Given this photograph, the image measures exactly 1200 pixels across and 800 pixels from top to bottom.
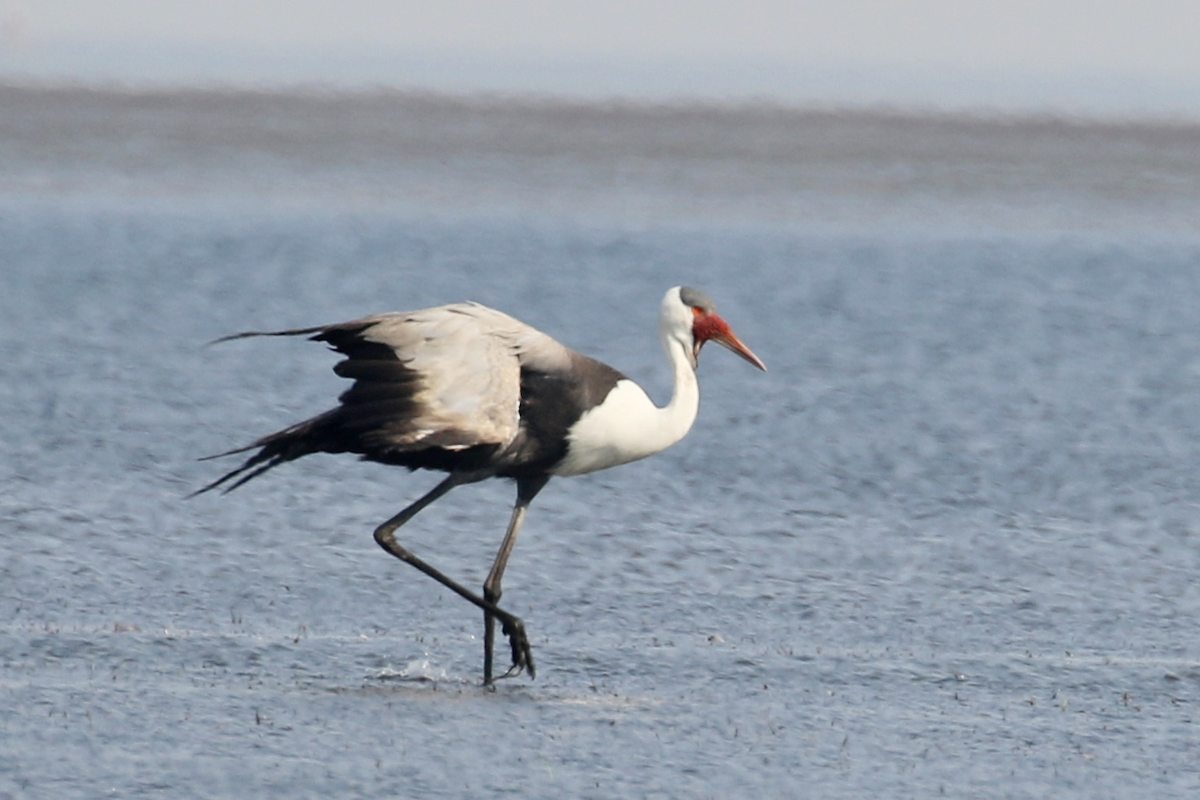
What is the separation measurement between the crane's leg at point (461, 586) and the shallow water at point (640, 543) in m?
0.14

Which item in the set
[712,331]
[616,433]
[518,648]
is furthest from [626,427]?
[518,648]

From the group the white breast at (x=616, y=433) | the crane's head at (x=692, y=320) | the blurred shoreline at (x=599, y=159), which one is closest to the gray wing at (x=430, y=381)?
the white breast at (x=616, y=433)

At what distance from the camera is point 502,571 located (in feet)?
28.4

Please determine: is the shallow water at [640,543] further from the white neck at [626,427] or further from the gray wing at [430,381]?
the gray wing at [430,381]

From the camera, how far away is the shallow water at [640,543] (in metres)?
7.11

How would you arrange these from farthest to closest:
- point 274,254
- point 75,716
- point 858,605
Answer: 1. point 274,254
2. point 858,605
3. point 75,716

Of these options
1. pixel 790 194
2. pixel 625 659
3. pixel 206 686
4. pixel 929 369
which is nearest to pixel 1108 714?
pixel 625 659

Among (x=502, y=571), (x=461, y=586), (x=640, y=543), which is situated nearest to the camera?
(x=461, y=586)

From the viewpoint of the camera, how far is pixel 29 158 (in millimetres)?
31156

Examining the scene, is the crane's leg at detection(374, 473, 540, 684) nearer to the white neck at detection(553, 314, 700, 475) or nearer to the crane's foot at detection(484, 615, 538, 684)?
the crane's foot at detection(484, 615, 538, 684)

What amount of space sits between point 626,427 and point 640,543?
5.44ft

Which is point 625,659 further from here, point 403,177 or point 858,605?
point 403,177

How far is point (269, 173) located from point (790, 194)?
681 centimetres

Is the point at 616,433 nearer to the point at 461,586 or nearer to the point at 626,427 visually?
the point at 626,427
